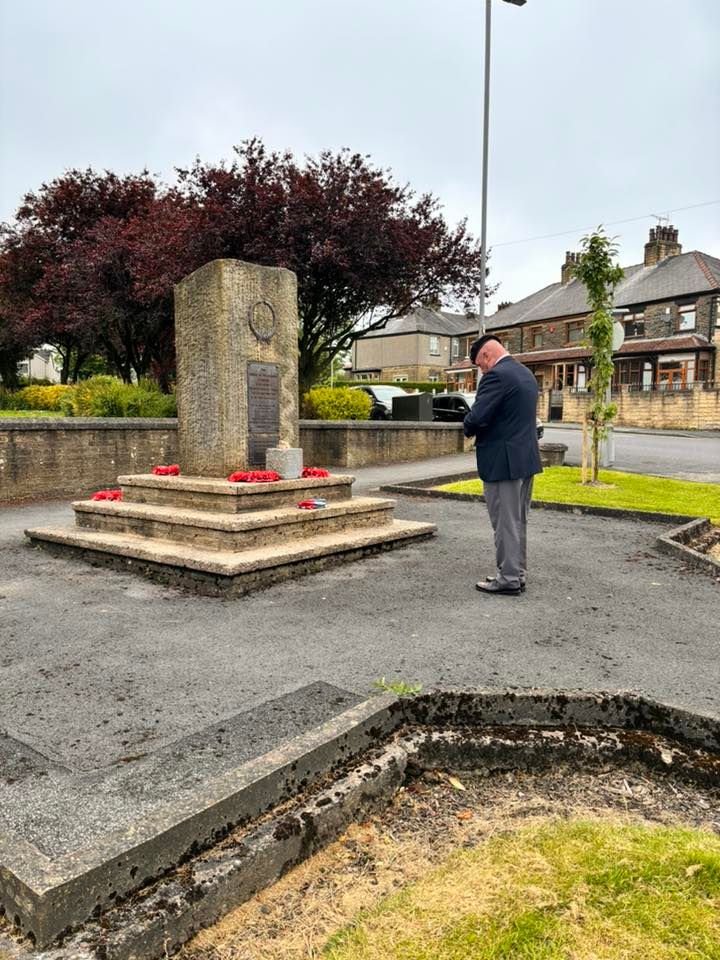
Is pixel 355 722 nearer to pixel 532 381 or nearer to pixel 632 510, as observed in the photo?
pixel 532 381

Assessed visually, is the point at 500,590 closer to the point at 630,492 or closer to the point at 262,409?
the point at 262,409

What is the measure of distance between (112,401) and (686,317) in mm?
38920

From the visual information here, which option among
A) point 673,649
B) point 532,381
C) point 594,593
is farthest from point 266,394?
point 673,649

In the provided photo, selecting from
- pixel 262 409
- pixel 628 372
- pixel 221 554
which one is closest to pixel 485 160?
pixel 262 409

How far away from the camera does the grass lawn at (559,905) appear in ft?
6.46

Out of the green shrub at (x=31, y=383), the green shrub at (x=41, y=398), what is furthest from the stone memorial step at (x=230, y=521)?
the green shrub at (x=31, y=383)

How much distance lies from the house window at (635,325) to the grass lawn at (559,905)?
→ 47654mm

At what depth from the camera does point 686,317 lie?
140ft

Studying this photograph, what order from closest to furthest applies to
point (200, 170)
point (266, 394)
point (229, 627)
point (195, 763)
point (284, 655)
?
1. point (195, 763)
2. point (284, 655)
3. point (229, 627)
4. point (266, 394)
5. point (200, 170)

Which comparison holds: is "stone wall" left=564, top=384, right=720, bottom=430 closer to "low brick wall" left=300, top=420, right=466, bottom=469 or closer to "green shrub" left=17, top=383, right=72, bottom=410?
"low brick wall" left=300, top=420, right=466, bottom=469

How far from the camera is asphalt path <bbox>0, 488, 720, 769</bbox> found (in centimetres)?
358

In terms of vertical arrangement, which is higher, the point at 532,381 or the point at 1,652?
the point at 532,381

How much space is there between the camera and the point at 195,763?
2963 mm

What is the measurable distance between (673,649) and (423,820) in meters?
2.48
